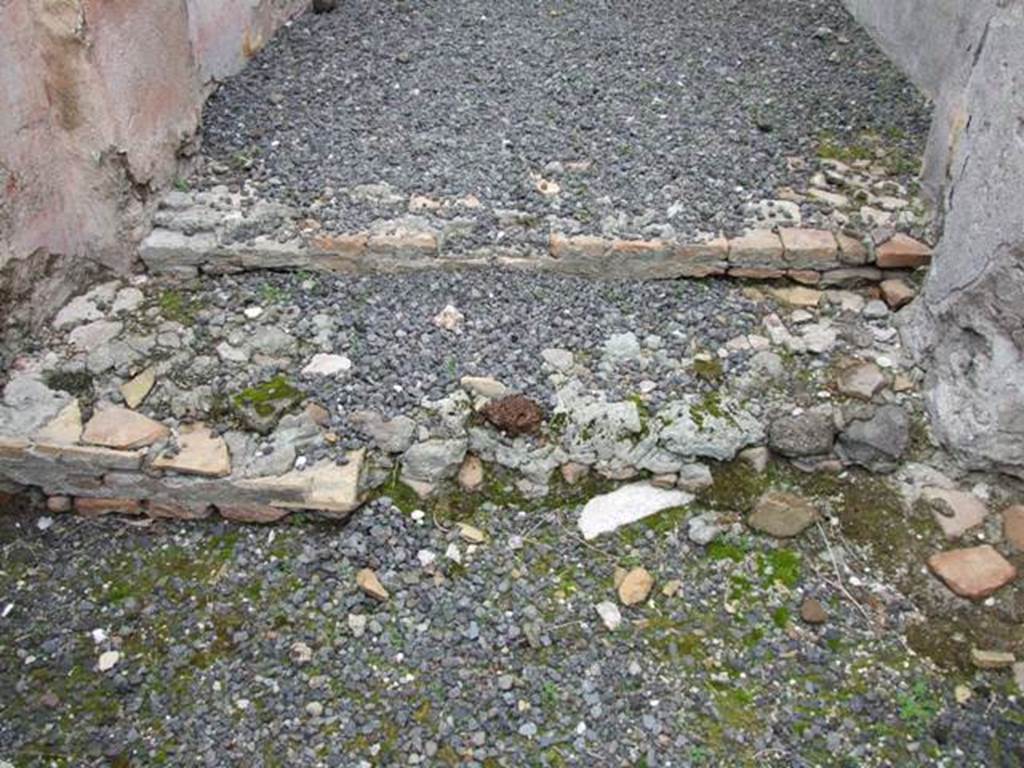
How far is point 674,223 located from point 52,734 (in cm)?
249

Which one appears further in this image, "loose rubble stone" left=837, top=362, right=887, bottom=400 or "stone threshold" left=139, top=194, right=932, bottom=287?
"stone threshold" left=139, top=194, right=932, bottom=287

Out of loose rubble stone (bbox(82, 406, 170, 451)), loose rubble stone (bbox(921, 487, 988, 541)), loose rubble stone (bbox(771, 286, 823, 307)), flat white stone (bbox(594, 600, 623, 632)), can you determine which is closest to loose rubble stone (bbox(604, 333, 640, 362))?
loose rubble stone (bbox(771, 286, 823, 307))

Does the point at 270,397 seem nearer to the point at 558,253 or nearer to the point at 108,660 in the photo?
the point at 108,660

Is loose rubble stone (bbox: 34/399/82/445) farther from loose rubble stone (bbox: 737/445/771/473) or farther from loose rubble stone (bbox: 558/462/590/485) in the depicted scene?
loose rubble stone (bbox: 737/445/771/473)

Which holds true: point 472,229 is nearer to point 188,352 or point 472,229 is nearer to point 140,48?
point 188,352

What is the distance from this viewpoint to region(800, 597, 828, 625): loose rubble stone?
247 cm

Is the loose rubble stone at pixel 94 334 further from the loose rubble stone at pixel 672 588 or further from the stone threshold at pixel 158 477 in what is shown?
the loose rubble stone at pixel 672 588

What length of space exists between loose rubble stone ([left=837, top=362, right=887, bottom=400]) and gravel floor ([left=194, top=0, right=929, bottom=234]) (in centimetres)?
74

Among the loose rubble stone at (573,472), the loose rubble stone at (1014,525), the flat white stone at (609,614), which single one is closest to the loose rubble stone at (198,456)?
the loose rubble stone at (573,472)

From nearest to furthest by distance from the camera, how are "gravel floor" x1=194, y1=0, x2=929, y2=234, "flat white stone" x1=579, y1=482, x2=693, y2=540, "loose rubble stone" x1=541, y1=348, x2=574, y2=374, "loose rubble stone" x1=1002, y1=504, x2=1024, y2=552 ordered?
"loose rubble stone" x1=1002, y1=504, x2=1024, y2=552
"flat white stone" x1=579, y1=482, x2=693, y2=540
"loose rubble stone" x1=541, y1=348, x2=574, y2=374
"gravel floor" x1=194, y1=0, x2=929, y2=234

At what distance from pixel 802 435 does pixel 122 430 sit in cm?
202

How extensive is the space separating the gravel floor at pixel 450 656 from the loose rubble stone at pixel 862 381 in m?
0.61

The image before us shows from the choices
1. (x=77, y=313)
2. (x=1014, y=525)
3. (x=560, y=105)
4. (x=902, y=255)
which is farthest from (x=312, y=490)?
(x=560, y=105)

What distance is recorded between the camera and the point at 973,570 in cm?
254
